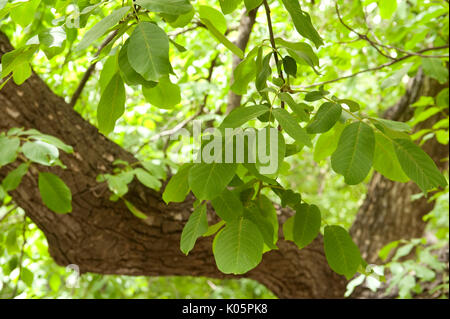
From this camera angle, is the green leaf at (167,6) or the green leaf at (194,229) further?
the green leaf at (194,229)

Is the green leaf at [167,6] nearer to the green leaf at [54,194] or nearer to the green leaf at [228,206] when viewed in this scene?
the green leaf at [228,206]

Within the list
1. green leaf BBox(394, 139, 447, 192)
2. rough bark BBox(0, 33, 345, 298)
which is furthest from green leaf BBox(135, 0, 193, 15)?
rough bark BBox(0, 33, 345, 298)

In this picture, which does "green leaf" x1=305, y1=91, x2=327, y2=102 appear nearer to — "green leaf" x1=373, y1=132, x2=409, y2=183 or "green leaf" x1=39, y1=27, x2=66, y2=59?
"green leaf" x1=373, y1=132, x2=409, y2=183

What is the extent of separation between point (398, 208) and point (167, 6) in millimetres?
2345

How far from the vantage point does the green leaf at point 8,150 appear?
1265 mm

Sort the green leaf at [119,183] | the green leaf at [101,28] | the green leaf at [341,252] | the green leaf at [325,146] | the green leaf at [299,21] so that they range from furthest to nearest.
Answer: the green leaf at [119,183], the green leaf at [325,146], the green leaf at [341,252], the green leaf at [299,21], the green leaf at [101,28]

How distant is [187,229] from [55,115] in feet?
4.13

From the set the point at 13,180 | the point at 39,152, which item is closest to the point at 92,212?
the point at 13,180

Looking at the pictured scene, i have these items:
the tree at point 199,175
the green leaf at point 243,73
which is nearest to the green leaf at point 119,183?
the tree at point 199,175

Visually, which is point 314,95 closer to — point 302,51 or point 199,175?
point 302,51

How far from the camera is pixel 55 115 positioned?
185cm

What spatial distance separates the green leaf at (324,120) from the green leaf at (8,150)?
0.88 meters
